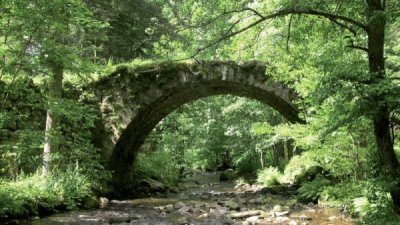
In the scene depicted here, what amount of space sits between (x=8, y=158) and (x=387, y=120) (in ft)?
25.5

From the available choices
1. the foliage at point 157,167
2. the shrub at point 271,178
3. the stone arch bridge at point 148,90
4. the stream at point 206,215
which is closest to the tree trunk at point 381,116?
the stream at point 206,215

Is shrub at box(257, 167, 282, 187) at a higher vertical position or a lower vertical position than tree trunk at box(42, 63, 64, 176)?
lower

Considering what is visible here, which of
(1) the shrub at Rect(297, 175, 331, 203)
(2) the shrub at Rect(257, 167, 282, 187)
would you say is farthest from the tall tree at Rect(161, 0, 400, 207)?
(2) the shrub at Rect(257, 167, 282, 187)

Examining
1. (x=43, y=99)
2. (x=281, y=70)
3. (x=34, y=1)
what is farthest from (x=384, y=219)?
(x=34, y=1)

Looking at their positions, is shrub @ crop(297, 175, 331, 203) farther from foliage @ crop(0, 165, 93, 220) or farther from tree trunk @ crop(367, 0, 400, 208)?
foliage @ crop(0, 165, 93, 220)

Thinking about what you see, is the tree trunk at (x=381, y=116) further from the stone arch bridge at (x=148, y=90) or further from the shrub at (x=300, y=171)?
the stone arch bridge at (x=148, y=90)

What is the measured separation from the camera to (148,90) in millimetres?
11305

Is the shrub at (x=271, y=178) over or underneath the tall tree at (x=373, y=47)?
underneath

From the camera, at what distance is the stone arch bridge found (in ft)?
36.9

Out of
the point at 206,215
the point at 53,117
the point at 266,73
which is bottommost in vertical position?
the point at 206,215

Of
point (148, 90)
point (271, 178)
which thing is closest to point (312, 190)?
point (271, 178)

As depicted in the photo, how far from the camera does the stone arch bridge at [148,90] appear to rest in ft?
36.9

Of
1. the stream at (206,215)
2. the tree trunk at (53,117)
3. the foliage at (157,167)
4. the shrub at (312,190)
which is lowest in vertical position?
the stream at (206,215)

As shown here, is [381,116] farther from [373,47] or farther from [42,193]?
[42,193]
